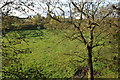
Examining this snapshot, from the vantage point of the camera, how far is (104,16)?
24.3 ft

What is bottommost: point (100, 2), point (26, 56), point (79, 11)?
point (26, 56)

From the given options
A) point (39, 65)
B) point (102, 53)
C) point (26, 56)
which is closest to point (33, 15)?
point (102, 53)

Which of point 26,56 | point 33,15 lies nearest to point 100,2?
point 33,15

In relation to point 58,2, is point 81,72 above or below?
below

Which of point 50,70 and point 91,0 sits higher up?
point 91,0

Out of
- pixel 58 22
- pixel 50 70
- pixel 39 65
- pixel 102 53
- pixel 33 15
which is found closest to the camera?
pixel 33 15

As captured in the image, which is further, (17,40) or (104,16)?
(104,16)

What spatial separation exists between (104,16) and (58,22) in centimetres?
293

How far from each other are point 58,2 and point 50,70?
8.86 meters

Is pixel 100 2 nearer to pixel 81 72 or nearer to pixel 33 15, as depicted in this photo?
pixel 33 15

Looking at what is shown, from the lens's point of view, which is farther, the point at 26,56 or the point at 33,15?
the point at 26,56

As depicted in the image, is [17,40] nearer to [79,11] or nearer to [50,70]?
[79,11]

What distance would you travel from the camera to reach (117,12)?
634 centimetres

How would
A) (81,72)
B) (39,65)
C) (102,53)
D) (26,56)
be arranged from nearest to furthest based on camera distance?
(102,53), (81,72), (39,65), (26,56)
